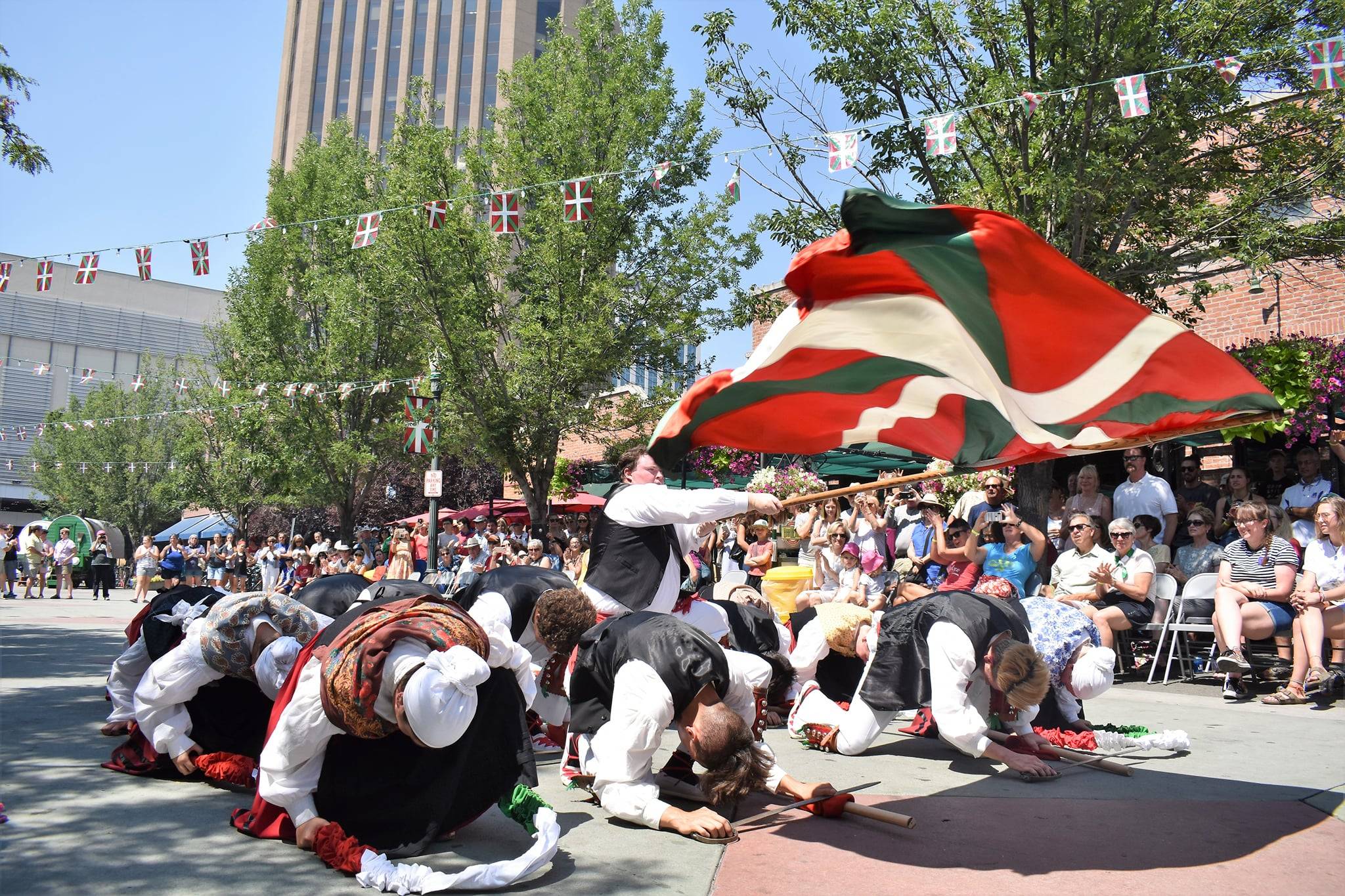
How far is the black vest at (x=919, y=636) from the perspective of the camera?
4.82m

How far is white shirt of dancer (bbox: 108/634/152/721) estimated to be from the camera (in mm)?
5234

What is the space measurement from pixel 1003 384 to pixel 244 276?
25.7 m

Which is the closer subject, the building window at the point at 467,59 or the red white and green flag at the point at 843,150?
the red white and green flag at the point at 843,150

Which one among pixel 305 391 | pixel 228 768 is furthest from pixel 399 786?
pixel 305 391

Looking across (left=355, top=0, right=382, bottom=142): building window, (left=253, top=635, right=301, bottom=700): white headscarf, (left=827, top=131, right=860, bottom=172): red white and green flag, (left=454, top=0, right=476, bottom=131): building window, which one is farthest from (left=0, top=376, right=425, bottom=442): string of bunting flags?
(left=355, top=0, right=382, bottom=142): building window

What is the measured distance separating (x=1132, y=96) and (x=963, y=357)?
6035 millimetres

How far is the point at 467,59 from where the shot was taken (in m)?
59.2

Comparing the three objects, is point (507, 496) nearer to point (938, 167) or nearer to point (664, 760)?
point (938, 167)

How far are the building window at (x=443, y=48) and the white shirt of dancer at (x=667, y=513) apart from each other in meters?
59.1

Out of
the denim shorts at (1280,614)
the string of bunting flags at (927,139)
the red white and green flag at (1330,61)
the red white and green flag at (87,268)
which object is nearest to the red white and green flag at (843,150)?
the string of bunting flags at (927,139)

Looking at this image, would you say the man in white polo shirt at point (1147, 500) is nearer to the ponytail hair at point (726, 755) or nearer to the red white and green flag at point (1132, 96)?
the red white and green flag at point (1132, 96)

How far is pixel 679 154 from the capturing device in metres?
21.0

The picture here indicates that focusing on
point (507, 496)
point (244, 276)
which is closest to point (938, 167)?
point (244, 276)

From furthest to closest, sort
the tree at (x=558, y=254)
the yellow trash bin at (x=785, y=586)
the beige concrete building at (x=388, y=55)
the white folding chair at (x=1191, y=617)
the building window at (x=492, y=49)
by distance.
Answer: the beige concrete building at (x=388, y=55) < the building window at (x=492, y=49) < the tree at (x=558, y=254) < the yellow trash bin at (x=785, y=586) < the white folding chair at (x=1191, y=617)
